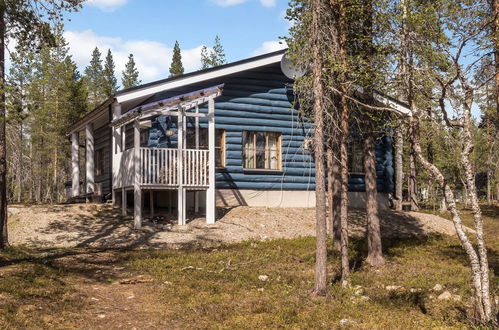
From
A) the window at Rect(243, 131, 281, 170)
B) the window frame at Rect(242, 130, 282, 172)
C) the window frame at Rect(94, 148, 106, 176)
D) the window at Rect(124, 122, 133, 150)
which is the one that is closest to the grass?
the window frame at Rect(242, 130, 282, 172)

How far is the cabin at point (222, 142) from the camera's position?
18.4 metres

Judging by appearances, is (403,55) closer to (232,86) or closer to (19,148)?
(232,86)

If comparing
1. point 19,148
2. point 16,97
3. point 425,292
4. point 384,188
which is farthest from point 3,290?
point 384,188

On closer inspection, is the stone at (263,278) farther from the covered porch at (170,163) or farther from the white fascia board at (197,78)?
the white fascia board at (197,78)

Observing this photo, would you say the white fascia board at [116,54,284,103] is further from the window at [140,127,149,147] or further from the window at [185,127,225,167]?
the window at [140,127,149,147]

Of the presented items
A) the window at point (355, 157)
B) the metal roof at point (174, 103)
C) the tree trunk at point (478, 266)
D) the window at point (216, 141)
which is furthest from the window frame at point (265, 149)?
the tree trunk at point (478, 266)

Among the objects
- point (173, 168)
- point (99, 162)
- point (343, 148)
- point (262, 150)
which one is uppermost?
point (262, 150)

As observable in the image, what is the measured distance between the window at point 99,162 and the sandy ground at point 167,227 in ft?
22.2

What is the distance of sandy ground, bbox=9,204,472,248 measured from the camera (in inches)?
626

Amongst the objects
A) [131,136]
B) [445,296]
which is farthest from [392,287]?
[131,136]

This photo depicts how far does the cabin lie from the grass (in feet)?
14.6

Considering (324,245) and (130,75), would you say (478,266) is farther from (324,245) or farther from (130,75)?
(130,75)

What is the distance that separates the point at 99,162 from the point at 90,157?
2.11 meters

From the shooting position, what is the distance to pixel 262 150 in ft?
72.6
